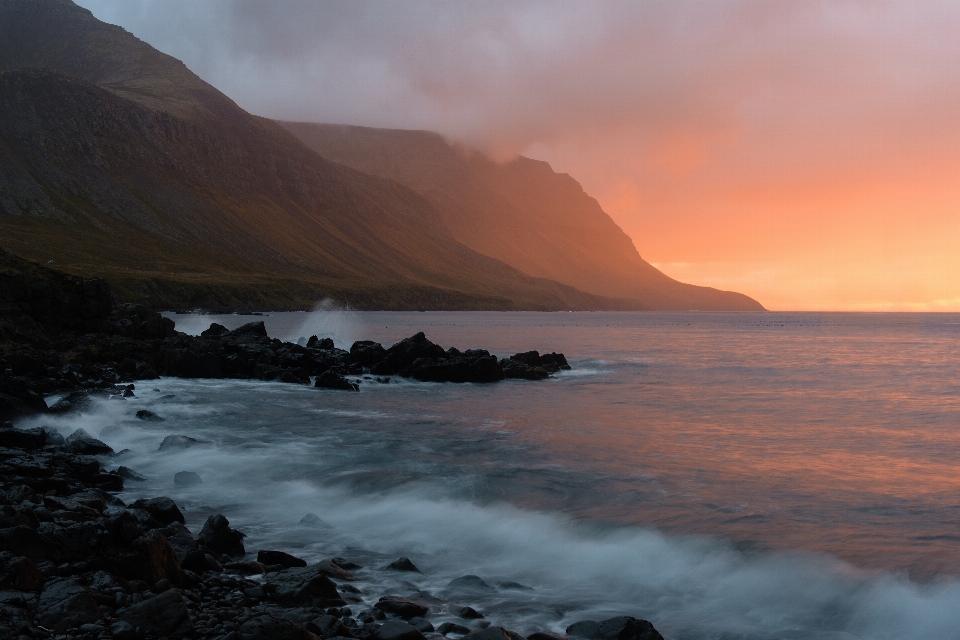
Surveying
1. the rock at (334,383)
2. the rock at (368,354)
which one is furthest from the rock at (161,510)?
the rock at (368,354)

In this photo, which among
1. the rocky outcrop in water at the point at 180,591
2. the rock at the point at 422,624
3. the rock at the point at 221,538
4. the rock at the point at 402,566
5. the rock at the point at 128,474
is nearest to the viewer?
the rocky outcrop in water at the point at 180,591

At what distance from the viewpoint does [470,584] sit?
1223 centimetres

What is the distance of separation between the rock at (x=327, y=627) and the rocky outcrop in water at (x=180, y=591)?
0.06 feet

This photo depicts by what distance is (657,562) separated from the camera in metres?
13.8

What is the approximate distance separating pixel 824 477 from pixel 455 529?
10779 mm

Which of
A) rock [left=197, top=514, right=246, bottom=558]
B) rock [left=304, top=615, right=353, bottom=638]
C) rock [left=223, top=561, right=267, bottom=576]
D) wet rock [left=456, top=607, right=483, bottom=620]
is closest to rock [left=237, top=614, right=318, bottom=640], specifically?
rock [left=304, top=615, right=353, bottom=638]

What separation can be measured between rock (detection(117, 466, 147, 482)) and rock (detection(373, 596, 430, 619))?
426 inches

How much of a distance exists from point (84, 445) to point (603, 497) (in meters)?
14.5

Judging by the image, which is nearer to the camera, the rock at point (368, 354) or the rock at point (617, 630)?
the rock at point (617, 630)

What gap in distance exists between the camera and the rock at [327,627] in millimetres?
9266

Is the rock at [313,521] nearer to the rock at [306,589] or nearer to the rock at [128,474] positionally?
the rock at [306,589]

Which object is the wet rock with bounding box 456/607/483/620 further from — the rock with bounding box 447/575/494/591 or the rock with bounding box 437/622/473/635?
the rock with bounding box 447/575/494/591

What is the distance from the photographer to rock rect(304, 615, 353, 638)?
365 inches

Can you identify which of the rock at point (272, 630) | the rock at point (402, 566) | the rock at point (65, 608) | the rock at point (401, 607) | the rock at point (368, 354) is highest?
the rock at point (368, 354)
